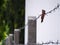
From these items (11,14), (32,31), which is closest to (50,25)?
(32,31)

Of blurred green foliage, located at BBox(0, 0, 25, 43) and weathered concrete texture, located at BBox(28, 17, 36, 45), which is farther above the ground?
blurred green foliage, located at BBox(0, 0, 25, 43)

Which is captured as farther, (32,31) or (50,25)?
(50,25)

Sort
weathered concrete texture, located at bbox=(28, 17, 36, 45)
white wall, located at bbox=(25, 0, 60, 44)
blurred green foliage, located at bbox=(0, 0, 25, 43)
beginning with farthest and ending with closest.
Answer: blurred green foliage, located at bbox=(0, 0, 25, 43), white wall, located at bbox=(25, 0, 60, 44), weathered concrete texture, located at bbox=(28, 17, 36, 45)

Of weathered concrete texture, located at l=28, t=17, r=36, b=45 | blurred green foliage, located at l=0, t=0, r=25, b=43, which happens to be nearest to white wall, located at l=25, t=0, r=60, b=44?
weathered concrete texture, located at l=28, t=17, r=36, b=45

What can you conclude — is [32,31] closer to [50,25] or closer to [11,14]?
[50,25]

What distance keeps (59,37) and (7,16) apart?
35.7 ft

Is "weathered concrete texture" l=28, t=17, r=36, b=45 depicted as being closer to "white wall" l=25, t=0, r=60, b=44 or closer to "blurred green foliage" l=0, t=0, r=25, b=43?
"white wall" l=25, t=0, r=60, b=44

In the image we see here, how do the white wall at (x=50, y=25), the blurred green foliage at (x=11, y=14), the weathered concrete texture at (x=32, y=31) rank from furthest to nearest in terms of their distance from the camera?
the blurred green foliage at (x=11, y=14), the white wall at (x=50, y=25), the weathered concrete texture at (x=32, y=31)

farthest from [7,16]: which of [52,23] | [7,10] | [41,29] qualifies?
[52,23]

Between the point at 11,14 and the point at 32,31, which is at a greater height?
the point at 11,14

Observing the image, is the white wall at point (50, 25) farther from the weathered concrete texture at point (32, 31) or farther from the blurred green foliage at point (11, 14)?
the blurred green foliage at point (11, 14)

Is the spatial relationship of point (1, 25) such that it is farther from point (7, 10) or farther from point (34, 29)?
point (34, 29)

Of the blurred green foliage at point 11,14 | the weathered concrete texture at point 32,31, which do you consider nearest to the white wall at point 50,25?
the weathered concrete texture at point 32,31

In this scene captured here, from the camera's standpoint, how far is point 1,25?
13336mm
